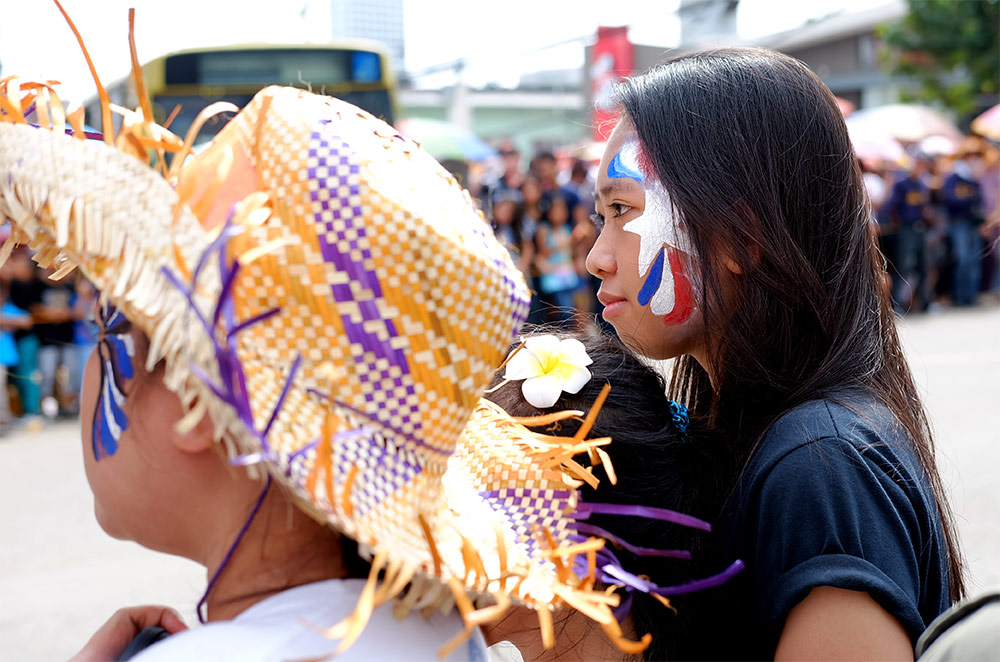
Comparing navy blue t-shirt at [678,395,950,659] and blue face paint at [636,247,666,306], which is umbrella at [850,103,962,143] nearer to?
blue face paint at [636,247,666,306]

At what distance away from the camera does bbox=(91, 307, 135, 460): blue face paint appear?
3.67 feet

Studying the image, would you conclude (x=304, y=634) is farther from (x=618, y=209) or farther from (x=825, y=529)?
(x=618, y=209)

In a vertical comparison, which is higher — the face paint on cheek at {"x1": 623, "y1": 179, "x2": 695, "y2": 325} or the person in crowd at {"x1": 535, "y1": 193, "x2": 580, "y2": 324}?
the face paint on cheek at {"x1": 623, "y1": 179, "x2": 695, "y2": 325}

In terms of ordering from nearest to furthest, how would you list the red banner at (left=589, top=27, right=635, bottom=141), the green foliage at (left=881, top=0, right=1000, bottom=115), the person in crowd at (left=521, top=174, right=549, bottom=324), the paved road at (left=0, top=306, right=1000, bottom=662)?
the paved road at (left=0, top=306, right=1000, bottom=662) < the person in crowd at (left=521, top=174, right=549, bottom=324) < the red banner at (left=589, top=27, right=635, bottom=141) < the green foliage at (left=881, top=0, right=1000, bottom=115)

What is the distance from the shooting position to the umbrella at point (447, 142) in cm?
1153

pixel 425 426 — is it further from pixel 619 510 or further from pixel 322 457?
pixel 619 510

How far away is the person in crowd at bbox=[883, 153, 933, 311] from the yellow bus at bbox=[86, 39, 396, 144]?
7.19 m

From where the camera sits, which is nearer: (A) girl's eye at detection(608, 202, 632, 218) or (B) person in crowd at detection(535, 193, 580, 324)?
(A) girl's eye at detection(608, 202, 632, 218)

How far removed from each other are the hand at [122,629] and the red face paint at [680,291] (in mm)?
923

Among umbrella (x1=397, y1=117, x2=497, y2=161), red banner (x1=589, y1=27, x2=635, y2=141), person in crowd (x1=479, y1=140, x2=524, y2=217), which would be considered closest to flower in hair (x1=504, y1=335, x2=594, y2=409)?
person in crowd (x1=479, y1=140, x2=524, y2=217)

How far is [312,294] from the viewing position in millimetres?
1004

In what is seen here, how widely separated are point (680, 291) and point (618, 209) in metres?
0.19

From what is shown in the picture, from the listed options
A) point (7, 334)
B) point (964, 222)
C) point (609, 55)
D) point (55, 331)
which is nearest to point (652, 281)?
point (7, 334)

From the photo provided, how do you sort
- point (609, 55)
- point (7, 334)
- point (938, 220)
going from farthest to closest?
point (609, 55) < point (938, 220) < point (7, 334)
